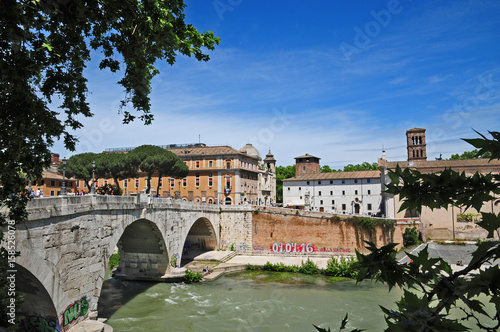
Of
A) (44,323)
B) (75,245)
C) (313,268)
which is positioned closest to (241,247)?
(313,268)

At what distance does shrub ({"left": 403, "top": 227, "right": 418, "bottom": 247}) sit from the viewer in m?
44.8

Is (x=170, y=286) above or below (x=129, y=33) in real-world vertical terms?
below

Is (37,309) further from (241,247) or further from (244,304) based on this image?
(241,247)

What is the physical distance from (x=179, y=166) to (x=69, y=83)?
46720mm

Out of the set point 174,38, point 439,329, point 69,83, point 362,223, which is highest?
point 174,38

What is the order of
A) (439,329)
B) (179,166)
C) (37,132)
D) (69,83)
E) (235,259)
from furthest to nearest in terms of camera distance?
1. (179,166)
2. (235,259)
3. (69,83)
4. (37,132)
5. (439,329)

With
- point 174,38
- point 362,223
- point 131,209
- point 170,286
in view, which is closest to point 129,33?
point 174,38

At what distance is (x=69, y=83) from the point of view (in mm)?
6020

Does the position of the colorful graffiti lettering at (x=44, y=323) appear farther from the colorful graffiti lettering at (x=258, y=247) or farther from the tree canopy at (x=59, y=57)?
the colorful graffiti lettering at (x=258, y=247)

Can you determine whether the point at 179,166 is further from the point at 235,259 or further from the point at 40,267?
the point at 40,267

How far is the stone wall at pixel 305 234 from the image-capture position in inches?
1592

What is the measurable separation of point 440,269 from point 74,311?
16.9 metres

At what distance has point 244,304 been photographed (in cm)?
2398

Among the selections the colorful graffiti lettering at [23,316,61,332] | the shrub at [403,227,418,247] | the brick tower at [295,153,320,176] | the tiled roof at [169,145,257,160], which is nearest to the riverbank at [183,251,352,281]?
the shrub at [403,227,418,247]
